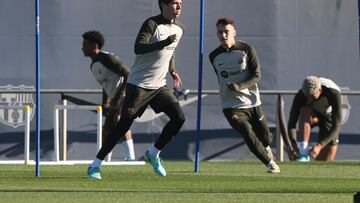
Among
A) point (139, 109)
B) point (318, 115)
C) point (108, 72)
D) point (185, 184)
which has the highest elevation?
point (139, 109)

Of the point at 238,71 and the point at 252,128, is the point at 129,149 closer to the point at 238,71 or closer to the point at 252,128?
the point at 252,128

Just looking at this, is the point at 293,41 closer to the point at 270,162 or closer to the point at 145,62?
the point at 270,162

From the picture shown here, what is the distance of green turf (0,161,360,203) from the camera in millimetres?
10898

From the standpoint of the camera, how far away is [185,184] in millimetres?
12633

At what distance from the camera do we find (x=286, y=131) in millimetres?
18875

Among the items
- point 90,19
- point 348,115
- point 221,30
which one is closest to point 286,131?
point 348,115

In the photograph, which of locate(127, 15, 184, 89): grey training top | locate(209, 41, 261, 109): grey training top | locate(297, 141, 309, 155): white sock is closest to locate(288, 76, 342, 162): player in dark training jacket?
locate(297, 141, 309, 155): white sock

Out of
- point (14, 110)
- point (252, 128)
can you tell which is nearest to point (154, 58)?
point (252, 128)

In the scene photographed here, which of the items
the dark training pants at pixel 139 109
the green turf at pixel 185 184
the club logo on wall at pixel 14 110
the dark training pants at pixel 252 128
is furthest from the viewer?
the club logo on wall at pixel 14 110

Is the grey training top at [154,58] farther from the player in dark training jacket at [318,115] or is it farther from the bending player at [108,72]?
the bending player at [108,72]

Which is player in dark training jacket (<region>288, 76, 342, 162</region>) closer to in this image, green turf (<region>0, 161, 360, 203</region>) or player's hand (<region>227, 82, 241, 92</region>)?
green turf (<region>0, 161, 360, 203</region>)

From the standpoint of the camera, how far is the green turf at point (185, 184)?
1090 cm

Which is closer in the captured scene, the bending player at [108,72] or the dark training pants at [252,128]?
the dark training pants at [252,128]

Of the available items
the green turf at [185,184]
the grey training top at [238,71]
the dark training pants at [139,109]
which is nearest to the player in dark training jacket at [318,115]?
the green turf at [185,184]
